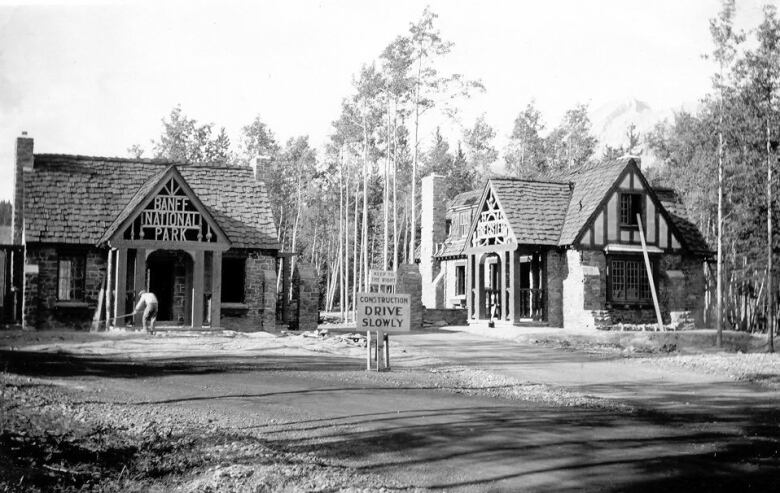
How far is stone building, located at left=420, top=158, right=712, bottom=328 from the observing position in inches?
1277

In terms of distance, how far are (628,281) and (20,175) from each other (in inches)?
962

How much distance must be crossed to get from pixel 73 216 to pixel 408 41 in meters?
20.1

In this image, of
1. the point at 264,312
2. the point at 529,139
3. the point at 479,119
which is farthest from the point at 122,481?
the point at 479,119

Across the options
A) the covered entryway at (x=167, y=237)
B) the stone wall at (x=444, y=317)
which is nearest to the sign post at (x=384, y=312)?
the covered entryway at (x=167, y=237)

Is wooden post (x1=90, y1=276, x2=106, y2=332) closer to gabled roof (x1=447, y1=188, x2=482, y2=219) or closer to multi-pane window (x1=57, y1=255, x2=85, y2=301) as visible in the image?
multi-pane window (x1=57, y1=255, x2=85, y2=301)

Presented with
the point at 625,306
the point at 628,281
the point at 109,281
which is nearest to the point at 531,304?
the point at 625,306

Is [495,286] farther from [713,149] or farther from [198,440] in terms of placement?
[198,440]

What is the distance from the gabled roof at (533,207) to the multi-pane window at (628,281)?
2780mm

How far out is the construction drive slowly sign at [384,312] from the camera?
17.2 m

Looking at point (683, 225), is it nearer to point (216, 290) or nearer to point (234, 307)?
point (234, 307)

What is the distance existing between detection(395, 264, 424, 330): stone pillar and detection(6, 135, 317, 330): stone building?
4.40 metres

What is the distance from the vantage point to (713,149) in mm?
28891

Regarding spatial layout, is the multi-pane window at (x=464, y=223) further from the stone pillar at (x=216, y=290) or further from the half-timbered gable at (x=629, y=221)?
the stone pillar at (x=216, y=290)

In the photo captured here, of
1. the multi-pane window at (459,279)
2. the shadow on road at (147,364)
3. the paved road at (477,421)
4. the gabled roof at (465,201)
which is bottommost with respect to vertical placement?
the paved road at (477,421)
